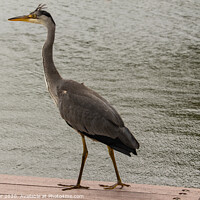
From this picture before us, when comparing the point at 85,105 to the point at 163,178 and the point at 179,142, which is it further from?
the point at 179,142

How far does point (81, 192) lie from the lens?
162 inches

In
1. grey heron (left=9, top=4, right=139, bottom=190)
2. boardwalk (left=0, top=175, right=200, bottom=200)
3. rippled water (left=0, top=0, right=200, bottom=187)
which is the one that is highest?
grey heron (left=9, top=4, right=139, bottom=190)

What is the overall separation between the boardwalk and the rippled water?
1.03 metres

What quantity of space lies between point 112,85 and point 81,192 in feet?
13.4

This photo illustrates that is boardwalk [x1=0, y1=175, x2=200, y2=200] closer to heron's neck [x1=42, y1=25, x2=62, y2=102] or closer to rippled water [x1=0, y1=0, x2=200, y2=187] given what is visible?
heron's neck [x1=42, y1=25, x2=62, y2=102]

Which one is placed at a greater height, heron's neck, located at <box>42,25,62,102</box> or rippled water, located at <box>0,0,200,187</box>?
heron's neck, located at <box>42,25,62,102</box>

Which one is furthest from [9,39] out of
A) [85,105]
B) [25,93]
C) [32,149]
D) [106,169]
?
[85,105]

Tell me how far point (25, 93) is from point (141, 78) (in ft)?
6.58

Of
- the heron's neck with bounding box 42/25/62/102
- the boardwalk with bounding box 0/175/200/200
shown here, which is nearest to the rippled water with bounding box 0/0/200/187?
the boardwalk with bounding box 0/175/200/200

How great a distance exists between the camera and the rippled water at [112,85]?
556 cm

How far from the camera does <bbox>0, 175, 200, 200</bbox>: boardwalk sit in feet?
13.1

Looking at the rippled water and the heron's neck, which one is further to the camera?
the rippled water

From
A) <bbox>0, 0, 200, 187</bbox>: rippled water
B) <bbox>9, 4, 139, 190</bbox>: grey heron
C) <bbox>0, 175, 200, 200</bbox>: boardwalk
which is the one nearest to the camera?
<bbox>0, 175, 200, 200</bbox>: boardwalk

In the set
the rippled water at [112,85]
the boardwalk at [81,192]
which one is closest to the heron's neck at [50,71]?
the boardwalk at [81,192]
